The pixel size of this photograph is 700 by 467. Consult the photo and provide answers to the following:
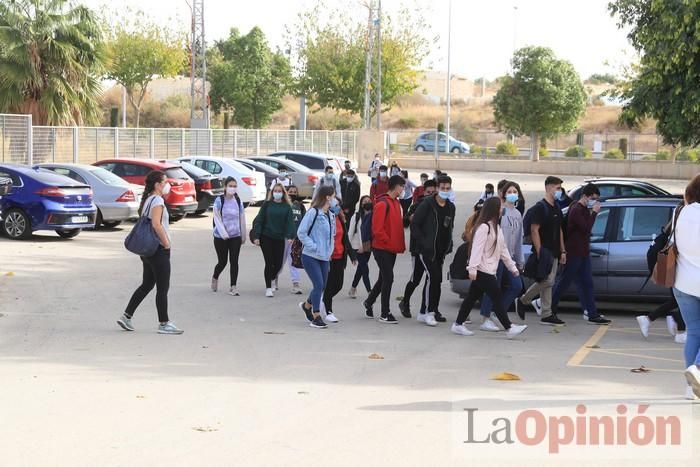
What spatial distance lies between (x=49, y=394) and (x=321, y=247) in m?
4.53

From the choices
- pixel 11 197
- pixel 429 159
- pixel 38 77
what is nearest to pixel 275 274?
pixel 11 197

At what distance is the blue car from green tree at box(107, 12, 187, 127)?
160ft

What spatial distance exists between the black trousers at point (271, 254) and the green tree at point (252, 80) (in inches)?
2418

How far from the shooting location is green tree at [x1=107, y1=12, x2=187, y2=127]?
7006 cm

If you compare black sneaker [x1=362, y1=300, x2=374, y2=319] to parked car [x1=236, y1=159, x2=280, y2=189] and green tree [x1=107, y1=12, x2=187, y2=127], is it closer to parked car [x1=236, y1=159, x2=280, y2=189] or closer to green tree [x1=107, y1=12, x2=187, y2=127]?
parked car [x1=236, y1=159, x2=280, y2=189]

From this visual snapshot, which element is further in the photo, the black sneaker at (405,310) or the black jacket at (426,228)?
the black sneaker at (405,310)

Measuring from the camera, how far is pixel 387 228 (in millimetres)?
12891

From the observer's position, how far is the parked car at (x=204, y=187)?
92.8 ft

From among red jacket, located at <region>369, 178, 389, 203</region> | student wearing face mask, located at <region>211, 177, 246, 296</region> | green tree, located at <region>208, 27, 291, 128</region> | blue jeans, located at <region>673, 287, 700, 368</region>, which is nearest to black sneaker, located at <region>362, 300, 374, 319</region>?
student wearing face mask, located at <region>211, 177, 246, 296</region>

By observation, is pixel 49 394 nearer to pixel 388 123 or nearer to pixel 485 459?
pixel 485 459

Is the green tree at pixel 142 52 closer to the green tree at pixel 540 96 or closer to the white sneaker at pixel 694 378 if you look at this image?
the green tree at pixel 540 96

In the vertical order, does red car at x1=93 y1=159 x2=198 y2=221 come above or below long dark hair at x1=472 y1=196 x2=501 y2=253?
below

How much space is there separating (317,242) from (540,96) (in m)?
51.9

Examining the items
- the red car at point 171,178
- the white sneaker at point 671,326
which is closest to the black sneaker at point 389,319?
the white sneaker at point 671,326
